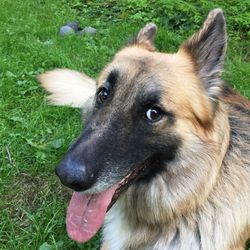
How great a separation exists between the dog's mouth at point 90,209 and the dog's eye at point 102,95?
431 millimetres

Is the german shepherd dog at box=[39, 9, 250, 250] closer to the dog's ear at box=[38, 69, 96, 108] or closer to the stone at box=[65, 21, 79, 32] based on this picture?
the dog's ear at box=[38, 69, 96, 108]

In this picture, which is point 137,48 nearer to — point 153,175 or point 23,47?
point 153,175

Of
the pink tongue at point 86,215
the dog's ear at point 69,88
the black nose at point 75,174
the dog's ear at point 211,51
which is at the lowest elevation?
the dog's ear at point 69,88

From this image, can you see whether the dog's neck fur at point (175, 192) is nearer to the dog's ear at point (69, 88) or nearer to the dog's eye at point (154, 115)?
the dog's eye at point (154, 115)

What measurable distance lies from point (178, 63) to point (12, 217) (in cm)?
163

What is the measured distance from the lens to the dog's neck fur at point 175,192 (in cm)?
286

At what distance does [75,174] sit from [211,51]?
3.49 feet

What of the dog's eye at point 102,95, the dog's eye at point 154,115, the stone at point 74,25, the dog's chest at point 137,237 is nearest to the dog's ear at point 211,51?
the dog's eye at point 154,115

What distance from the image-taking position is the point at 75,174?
99.3 inches

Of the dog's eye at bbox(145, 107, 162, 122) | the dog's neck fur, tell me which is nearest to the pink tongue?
the dog's neck fur

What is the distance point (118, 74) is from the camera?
2877mm

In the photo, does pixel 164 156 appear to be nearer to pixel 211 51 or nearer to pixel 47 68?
pixel 211 51

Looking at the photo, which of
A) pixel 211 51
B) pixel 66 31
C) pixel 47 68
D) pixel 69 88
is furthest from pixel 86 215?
pixel 66 31

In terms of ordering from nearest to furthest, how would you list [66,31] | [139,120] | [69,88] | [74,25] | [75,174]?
[75,174] → [139,120] → [69,88] → [66,31] → [74,25]
